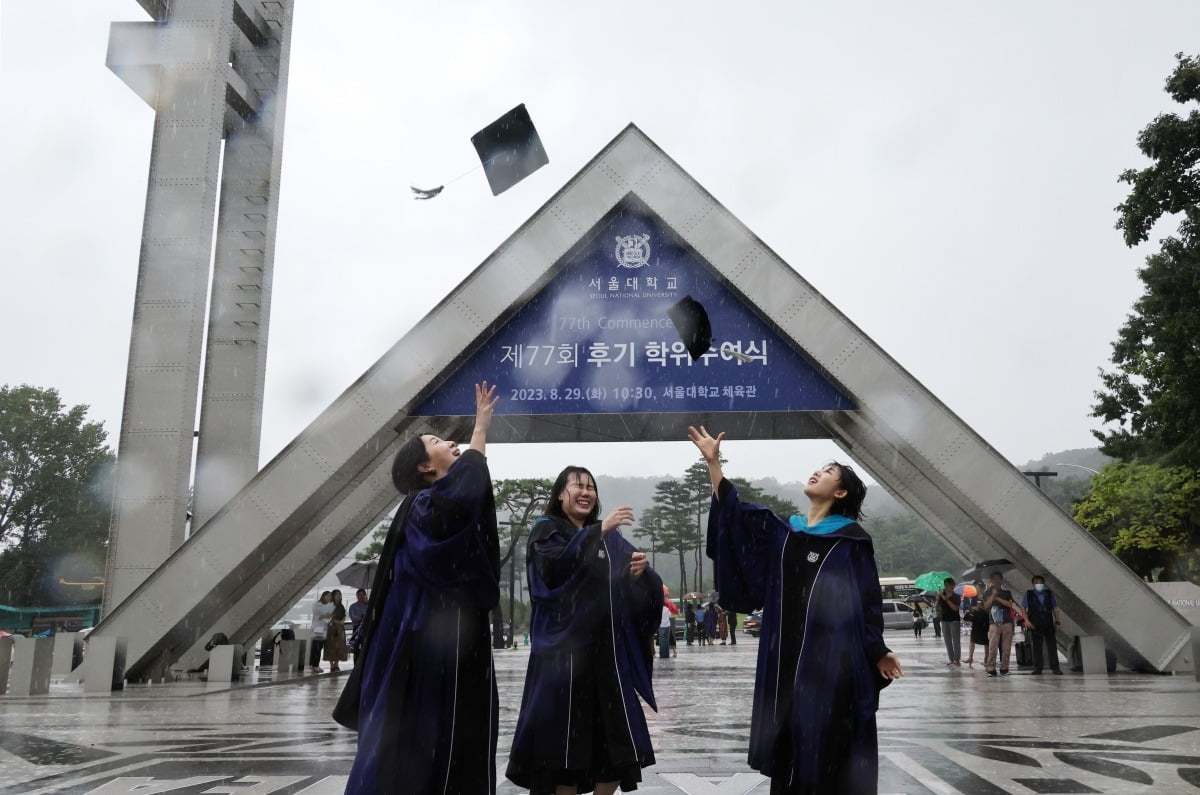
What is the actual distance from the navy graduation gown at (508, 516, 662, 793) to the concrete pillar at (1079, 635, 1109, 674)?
517 inches

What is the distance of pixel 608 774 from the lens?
4.63 m

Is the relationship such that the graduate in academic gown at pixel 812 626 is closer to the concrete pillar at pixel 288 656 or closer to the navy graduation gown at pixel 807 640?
the navy graduation gown at pixel 807 640

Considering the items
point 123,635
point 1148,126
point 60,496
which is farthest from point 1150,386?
point 60,496

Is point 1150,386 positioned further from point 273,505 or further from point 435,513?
point 435,513

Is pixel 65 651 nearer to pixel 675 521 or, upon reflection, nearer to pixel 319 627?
pixel 319 627

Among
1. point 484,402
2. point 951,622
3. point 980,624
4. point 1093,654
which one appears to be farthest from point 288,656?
point 484,402

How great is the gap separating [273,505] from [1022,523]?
39.0ft

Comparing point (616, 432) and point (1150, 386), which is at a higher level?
point (1150, 386)

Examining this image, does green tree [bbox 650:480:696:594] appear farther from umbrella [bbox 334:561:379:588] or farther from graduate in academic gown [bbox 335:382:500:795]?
graduate in academic gown [bbox 335:382:500:795]

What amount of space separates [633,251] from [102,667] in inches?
423

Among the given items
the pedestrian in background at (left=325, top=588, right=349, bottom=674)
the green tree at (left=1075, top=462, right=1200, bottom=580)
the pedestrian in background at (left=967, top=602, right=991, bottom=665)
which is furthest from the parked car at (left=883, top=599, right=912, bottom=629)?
the pedestrian in background at (left=325, top=588, right=349, bottom=674)

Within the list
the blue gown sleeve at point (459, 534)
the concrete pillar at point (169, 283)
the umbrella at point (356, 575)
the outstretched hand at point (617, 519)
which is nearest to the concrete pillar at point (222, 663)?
the concrete pillar at point (169, 283)

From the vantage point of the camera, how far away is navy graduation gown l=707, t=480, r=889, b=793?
400 cm

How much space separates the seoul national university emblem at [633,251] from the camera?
Answer: 16.7 meters
